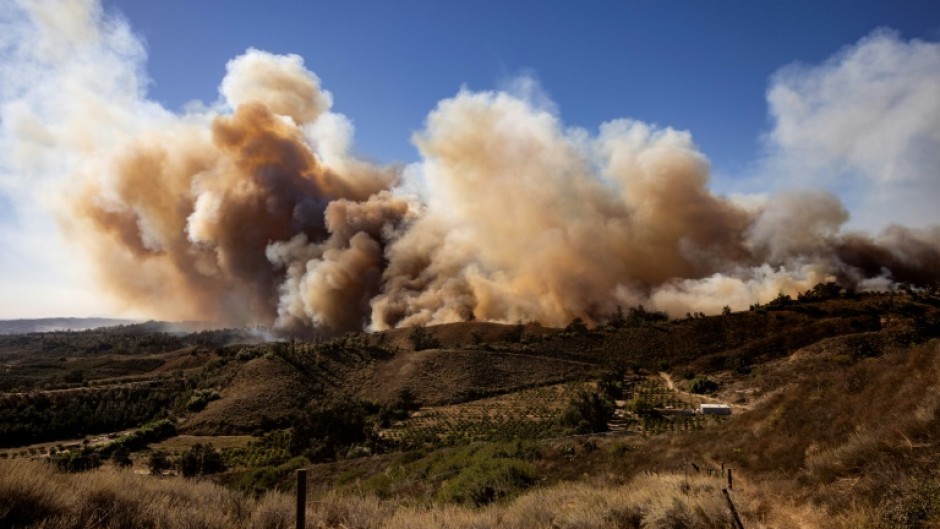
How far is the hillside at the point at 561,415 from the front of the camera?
9.57m

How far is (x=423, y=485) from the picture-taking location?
741 inches

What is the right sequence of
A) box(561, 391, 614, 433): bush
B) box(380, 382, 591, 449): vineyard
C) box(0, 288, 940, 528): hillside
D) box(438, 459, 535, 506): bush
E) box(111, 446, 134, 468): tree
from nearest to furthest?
1. box(0, 288, 940, 528): hillside
2. box(438, 459, 535, 506): bush
3. box(111, 446, 134, 468): tree
4. box(561, 391, 614, 433): bush
5. box(380, 382, 591, 449): vineyard

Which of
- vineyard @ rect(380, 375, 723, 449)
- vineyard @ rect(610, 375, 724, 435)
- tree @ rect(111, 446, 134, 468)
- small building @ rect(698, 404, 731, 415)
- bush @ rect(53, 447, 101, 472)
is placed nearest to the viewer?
bush @ rect(53, 447, 101, 472)

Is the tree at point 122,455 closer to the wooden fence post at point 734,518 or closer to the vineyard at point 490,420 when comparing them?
the vineyard at point 490,420

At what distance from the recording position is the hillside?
9.57 metres

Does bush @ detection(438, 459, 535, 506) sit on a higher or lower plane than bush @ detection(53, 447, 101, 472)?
higher

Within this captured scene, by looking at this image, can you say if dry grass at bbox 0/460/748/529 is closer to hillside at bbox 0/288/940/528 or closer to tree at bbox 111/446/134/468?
hillside at bbox 0/288/940/528

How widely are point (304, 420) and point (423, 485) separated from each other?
28529mm

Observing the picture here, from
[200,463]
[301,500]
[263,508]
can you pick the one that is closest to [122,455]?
[200,463]

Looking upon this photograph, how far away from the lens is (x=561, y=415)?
43875mm

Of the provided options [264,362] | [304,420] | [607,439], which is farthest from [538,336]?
[607,439]

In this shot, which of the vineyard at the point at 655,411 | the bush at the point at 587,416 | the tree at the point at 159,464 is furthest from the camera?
the bush at the point at 587,416

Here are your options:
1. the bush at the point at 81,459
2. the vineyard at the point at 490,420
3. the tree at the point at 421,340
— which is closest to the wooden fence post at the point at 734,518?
the vineyard at the point at 490,420

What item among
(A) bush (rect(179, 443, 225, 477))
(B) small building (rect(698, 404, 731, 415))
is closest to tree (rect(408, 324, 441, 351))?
(A) bush (rect(179, 443, 225, 477))
